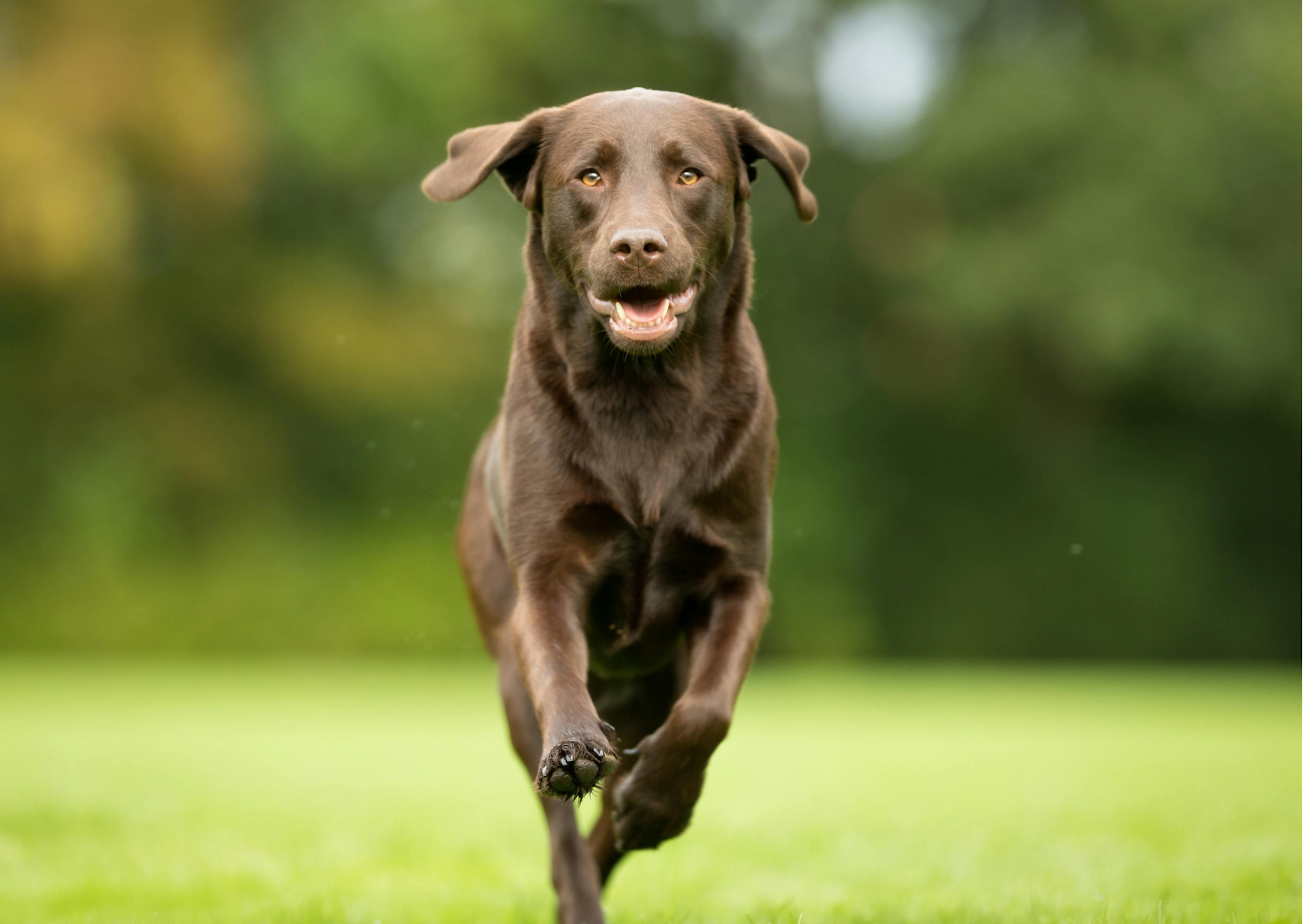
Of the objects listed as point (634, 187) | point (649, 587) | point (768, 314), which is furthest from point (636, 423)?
point (768, 314)

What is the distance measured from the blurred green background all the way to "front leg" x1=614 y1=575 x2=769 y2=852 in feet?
48.2

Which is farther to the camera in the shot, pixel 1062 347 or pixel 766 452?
pixel 1062 347

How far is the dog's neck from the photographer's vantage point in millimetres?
3756

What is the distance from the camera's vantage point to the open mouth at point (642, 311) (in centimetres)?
354

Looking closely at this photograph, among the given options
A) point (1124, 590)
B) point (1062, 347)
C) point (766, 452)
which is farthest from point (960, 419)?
point (766, 452)

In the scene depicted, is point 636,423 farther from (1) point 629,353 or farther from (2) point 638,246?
(2) point 638,246

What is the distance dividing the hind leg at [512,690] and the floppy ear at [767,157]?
118 cm

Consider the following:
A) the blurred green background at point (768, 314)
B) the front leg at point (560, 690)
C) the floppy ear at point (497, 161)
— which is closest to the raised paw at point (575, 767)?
the front leg at point (560, 690)

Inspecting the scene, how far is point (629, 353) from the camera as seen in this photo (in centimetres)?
368

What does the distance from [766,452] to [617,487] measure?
42 centimetres

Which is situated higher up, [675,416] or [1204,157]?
[1204,157]

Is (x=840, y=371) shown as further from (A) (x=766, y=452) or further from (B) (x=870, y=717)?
(A) (x=766, y=452)

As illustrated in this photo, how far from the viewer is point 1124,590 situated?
62.3ft

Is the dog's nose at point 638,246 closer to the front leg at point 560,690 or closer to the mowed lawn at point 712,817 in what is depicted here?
the front leg at point 560,690
